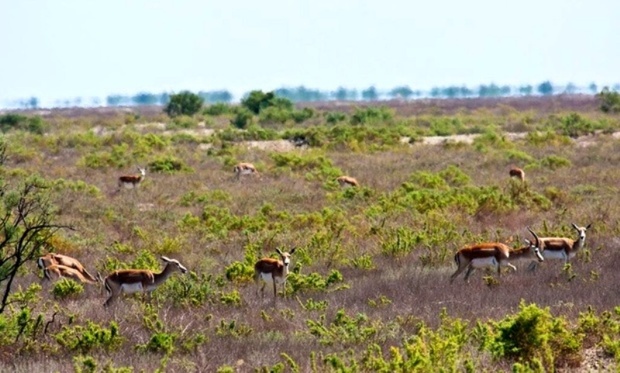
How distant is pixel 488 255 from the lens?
46.0 ft

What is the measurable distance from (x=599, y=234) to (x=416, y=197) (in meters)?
6.09

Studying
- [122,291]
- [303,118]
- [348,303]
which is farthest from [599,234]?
[303,118]

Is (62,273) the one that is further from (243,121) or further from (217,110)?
(217,110)

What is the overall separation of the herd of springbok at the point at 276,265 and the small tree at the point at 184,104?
52071 millimetres

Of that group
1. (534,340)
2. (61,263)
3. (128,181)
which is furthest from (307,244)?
(128,181)

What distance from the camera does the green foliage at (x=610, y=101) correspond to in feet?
199

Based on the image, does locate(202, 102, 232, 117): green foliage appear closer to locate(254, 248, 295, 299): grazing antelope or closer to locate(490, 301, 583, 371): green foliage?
locate(254, 248, 295, 299): grazing antelope

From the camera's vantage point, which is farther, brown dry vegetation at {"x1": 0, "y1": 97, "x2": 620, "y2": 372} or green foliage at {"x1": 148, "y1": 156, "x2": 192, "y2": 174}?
green foliage at {"x1": 148, "y1": 156, "x2": 192, "y2": 174}

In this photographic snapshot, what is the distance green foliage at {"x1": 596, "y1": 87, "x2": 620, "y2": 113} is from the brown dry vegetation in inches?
1028

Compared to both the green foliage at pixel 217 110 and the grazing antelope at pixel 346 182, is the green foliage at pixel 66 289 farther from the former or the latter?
the green foliage at pixel 217 110

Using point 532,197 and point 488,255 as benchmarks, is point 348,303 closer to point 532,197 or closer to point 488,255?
point 488,255

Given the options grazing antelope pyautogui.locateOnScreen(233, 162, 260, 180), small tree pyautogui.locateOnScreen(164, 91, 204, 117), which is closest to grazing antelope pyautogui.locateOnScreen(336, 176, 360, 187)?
grazing antelope pyautogui.locateOnScreen(233, 162, 260, 180)

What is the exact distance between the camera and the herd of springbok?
1282 cm

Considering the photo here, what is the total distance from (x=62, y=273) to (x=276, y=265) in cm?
314
